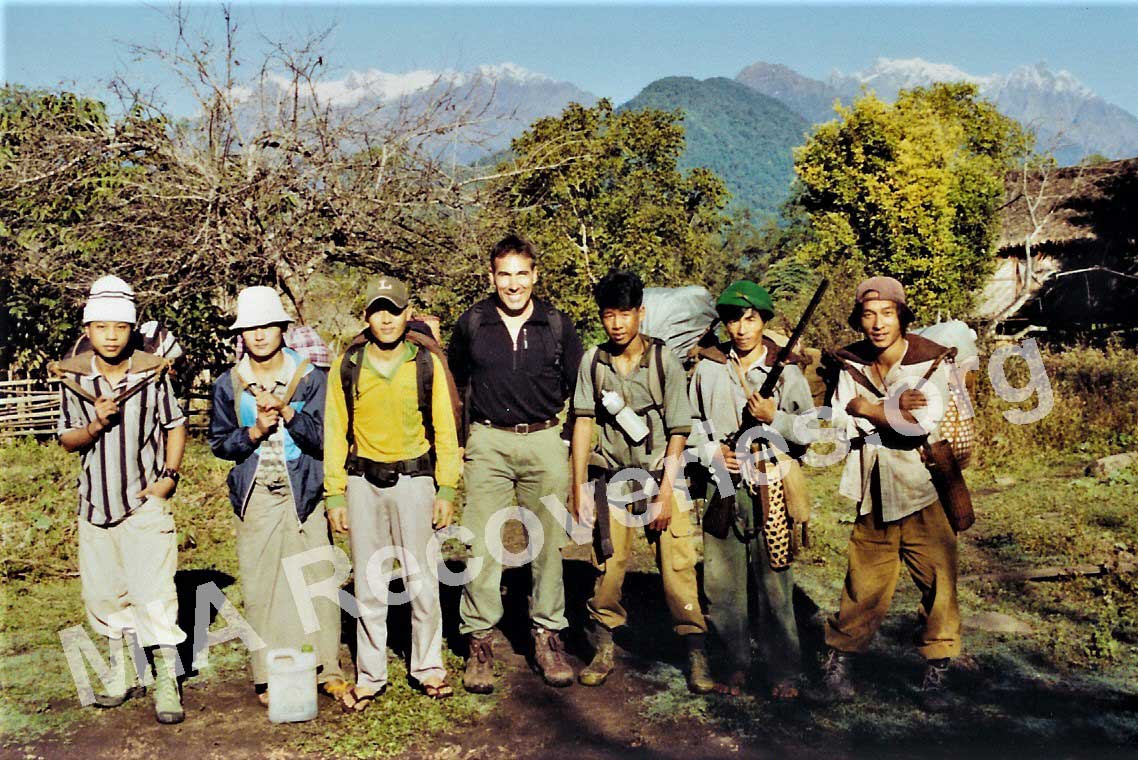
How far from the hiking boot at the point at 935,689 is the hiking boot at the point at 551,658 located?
175 cm

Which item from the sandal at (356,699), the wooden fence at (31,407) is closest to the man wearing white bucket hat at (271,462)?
the sandal at (356,699)

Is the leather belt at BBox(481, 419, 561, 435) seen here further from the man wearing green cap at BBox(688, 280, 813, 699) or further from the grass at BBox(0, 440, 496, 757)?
the grass at BBox(0, 440, 496, 757)

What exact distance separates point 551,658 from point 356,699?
1.02 metres

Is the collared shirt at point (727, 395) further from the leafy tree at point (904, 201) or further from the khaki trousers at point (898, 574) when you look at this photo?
the leafy tree at point (904, 201)

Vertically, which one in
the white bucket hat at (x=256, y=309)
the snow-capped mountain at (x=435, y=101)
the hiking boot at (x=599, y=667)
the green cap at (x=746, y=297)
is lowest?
the hiking boot at (x=599, y=667)

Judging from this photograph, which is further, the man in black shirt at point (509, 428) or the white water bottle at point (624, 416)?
the man in black shirt at point (509, 428)

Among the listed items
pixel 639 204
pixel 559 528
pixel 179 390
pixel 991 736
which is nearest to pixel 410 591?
pixel 559 528

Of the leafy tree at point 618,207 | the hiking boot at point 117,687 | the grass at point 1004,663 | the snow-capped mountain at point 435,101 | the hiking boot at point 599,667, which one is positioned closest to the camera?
the grass at point 1004,663

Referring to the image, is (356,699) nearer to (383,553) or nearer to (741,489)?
(383,553)

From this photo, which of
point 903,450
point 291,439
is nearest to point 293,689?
point 291,439

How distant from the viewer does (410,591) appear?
4797 mm

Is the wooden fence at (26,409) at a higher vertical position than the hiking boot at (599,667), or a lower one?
higher

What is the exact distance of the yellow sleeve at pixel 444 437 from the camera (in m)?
4.73

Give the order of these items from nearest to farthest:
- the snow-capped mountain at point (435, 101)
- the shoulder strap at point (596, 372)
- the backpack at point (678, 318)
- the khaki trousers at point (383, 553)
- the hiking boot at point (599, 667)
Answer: the khaki trousers at point (383, 553) → the shoulder strap at point (596, 372) → the hiking boot at point (599, 667) → the backpack at point (678, 318) → the snow-capped mountain at point (435, 101)
